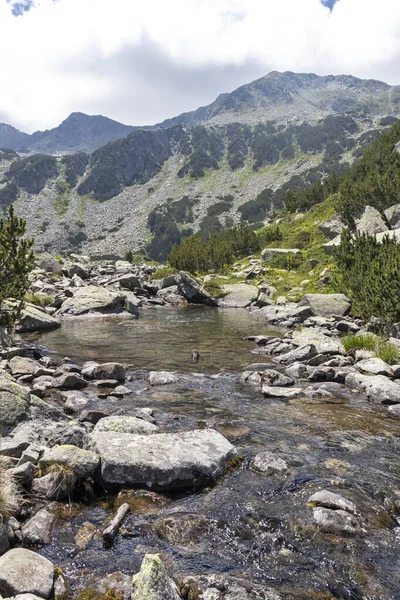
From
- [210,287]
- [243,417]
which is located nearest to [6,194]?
[210,287]

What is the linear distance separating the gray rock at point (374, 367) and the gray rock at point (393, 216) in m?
29.2

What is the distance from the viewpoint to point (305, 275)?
1661 inches

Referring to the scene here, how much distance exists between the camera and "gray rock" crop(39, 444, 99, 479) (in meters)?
6.40

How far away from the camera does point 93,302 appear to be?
103ft

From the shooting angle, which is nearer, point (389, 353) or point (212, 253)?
point (389, 353)

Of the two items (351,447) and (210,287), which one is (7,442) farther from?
(210,287)

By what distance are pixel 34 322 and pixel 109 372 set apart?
12.3 m

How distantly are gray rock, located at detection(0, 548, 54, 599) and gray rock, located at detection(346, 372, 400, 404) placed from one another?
10.4 meters

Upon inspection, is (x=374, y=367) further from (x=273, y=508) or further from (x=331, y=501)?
(x=273, y=508)

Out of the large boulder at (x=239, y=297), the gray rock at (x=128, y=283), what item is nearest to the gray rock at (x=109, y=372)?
the large boulder at (x=239, y=297)

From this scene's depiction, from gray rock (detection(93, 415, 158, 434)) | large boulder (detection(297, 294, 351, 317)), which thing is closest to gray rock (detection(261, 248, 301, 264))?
large boulder (detection(297, 294, 351, 317))

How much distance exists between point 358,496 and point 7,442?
20.2 feet

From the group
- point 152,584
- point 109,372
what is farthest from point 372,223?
point 152,584

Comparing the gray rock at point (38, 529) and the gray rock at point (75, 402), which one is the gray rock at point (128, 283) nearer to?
the gray rock at point (75, 402)
